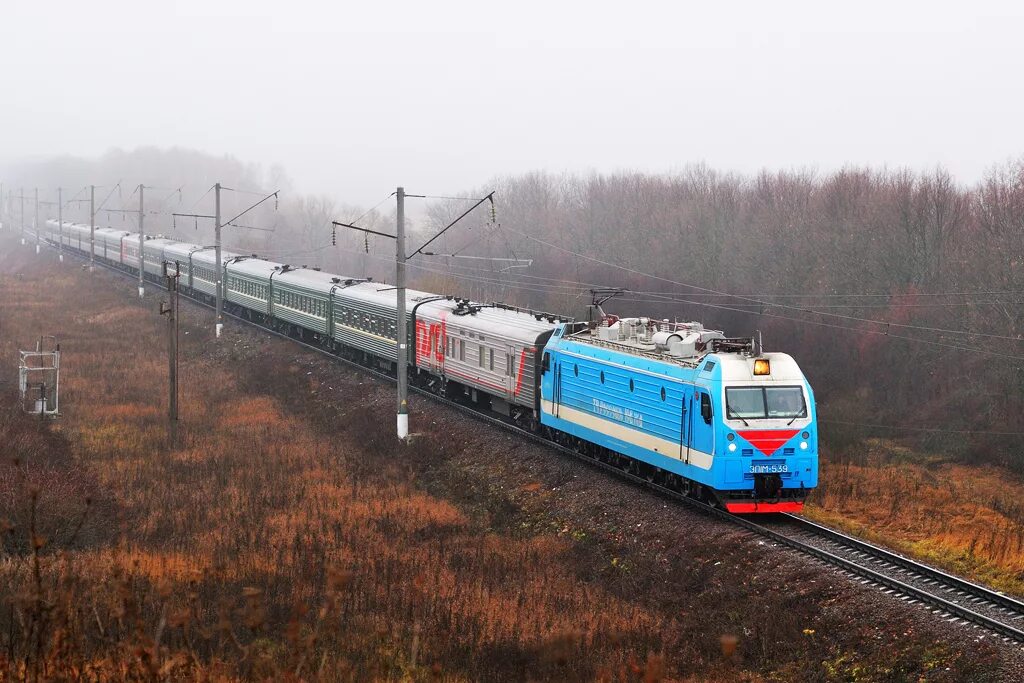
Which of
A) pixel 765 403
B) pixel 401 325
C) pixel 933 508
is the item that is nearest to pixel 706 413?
pixel 765 403

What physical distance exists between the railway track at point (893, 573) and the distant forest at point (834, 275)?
12.6 meters

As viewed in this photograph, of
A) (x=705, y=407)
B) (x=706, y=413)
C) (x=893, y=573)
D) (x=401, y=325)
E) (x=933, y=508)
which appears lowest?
(x=933, y=508)

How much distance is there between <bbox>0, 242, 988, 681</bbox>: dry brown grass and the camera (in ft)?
34.8

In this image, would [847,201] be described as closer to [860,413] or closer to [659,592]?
[860,413]

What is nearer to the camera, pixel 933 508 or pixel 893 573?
pixel 893 573

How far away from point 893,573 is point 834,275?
37039 mm

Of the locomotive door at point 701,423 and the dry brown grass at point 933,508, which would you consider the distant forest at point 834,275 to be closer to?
the dry brown grass at point 933,508

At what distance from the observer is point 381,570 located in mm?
18906

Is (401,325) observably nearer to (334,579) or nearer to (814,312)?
(814,312)

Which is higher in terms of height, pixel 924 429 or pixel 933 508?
pixel 933 508

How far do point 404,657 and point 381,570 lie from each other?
4719 millimetres

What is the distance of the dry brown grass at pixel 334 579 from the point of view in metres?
10.6

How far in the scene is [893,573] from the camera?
16.9 meters

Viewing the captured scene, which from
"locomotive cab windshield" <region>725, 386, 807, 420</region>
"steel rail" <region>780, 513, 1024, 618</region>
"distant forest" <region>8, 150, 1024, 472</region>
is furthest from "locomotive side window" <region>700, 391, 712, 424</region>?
"distant forest" <region>8, 150, 1024, 472</region>
